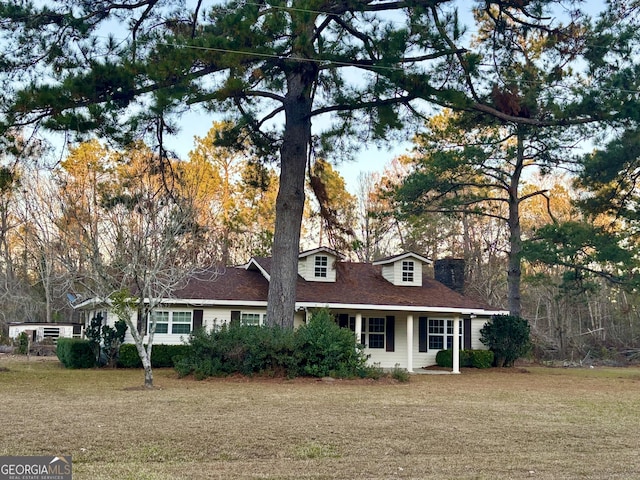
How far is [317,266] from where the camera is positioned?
23516mm

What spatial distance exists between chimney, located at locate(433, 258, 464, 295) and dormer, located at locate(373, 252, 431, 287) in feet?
12.8

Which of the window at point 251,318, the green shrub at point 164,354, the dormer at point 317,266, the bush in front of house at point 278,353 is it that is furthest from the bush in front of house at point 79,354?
the dormer at point 317,266

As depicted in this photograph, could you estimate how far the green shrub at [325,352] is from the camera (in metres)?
16.7

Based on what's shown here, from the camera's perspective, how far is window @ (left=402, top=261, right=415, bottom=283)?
24.0m

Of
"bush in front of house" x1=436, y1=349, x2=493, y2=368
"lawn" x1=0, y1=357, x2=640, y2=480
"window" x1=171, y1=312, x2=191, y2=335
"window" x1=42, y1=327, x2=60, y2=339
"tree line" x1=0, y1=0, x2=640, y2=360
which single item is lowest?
"lawn" x1=0, y1=357, x2=640, y2=480

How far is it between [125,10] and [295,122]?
4.88 m

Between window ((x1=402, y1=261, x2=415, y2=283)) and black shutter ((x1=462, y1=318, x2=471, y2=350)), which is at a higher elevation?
window ((x1=402, y1=261, x2=415, y2=283))

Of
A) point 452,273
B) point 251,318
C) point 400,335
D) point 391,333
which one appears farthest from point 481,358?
point 251,318

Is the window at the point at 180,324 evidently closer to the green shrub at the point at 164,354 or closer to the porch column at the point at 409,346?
the green shrub at the point at 164,354

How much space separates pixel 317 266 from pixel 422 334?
14.2 ft

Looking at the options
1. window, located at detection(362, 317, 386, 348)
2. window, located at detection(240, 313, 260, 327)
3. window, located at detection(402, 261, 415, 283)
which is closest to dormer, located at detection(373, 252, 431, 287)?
window, located at detection(402, 261, 415, 283)

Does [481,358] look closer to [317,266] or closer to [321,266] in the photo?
[321,266]

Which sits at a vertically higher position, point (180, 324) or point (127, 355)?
point (180, 324)

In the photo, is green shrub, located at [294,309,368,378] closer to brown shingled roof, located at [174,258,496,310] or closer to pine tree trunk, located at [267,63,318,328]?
pine tree trunk, located at [267,63,318,328]
